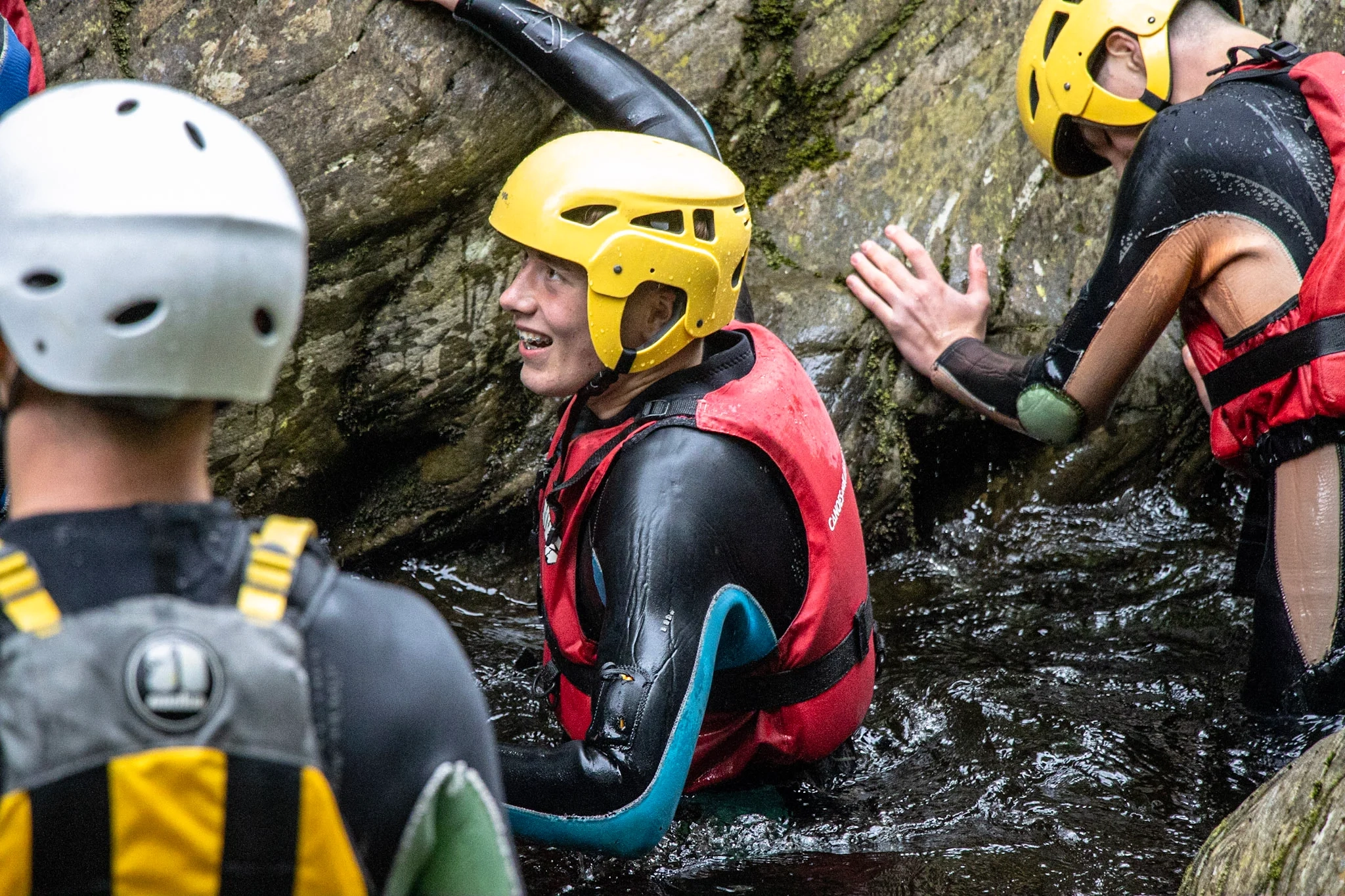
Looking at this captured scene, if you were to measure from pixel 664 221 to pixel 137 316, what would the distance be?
1900 millimetres

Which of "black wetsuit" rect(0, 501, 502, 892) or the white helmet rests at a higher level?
the white helmet

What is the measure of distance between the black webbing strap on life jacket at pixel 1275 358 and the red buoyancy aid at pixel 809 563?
1.44 metres

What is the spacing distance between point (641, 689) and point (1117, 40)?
2.99 meters

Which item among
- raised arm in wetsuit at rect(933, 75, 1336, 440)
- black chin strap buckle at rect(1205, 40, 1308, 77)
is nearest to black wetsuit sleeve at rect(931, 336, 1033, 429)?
raised arm in wetsuit at rect(933, 75, 1336, 440)

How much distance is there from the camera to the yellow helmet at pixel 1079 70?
4348 millimetres

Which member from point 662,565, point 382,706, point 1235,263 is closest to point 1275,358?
point 1235,263

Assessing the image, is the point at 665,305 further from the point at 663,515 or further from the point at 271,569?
the point at 271,569

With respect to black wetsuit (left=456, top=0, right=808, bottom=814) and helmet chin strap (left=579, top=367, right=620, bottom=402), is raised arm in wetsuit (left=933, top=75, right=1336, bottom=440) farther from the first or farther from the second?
helmet chin strap (left=579, top=367, right=620, bottom=402)

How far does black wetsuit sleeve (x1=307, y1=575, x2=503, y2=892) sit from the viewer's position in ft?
5.08

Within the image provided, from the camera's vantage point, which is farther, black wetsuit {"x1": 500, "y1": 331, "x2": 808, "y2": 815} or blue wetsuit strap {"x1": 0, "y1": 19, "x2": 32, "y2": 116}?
blue wetsuit strap {"x1": 0, "y1": 19, "x2": 32, "y2": 116}

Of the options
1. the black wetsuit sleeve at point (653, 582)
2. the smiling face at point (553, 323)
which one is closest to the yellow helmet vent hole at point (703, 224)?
the smiling face at point (553, 323)

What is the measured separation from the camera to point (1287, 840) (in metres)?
2.67

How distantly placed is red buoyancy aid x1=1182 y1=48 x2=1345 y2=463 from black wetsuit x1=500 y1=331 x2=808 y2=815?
5.56ft

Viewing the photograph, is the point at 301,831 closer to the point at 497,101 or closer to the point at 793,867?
the point at 793,867
